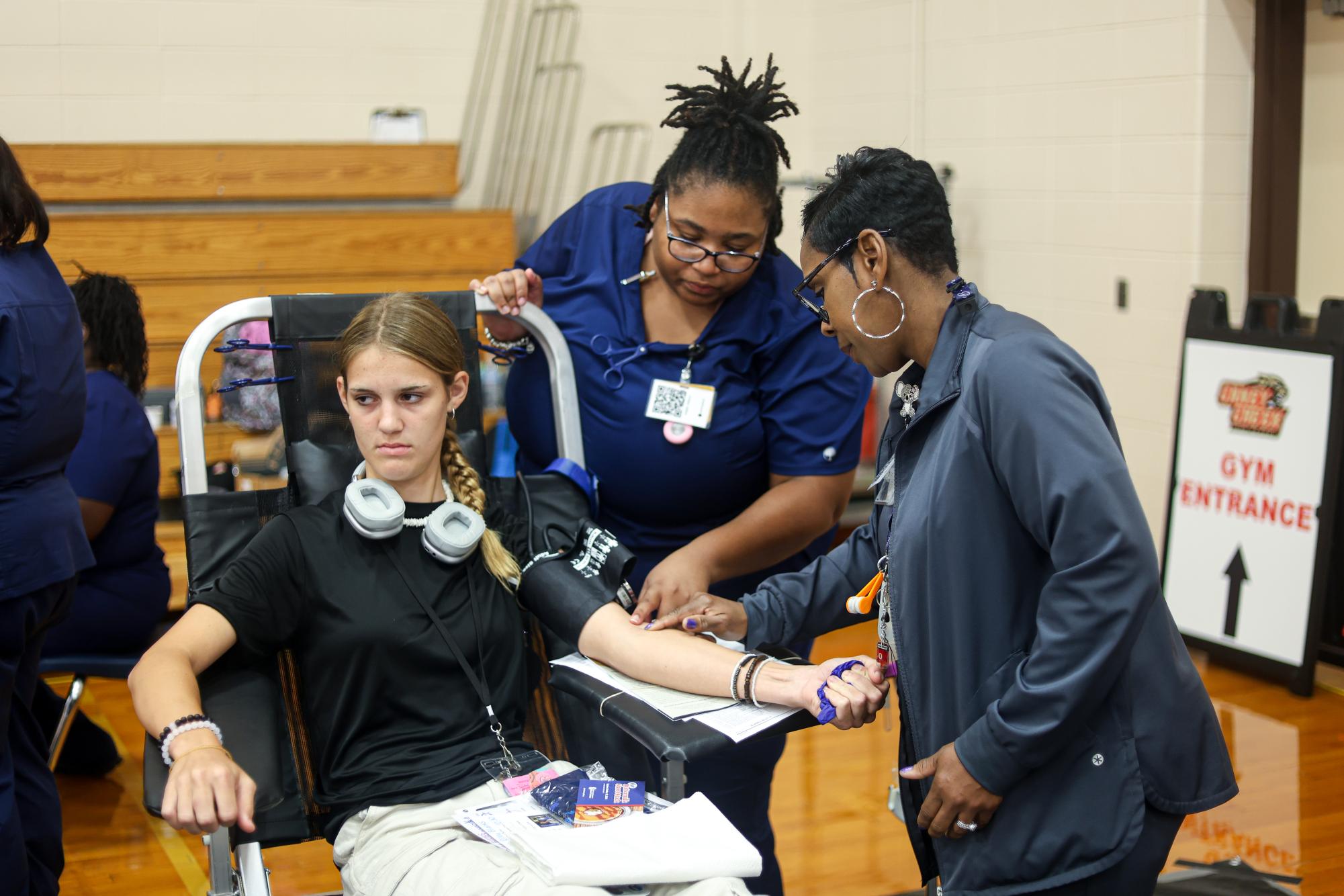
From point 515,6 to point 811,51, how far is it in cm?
134

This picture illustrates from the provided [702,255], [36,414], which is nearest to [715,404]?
[702,255]

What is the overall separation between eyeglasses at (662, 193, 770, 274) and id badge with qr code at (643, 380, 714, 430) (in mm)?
209

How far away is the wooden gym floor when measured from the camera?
272 cm

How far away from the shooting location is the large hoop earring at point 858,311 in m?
1.50

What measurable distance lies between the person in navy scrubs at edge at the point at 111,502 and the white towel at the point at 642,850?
183 cm

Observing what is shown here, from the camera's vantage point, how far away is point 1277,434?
3658mm

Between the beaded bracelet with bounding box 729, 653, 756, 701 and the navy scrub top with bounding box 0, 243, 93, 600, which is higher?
the navy scrub top with bounding box 0, 243, 93, 600

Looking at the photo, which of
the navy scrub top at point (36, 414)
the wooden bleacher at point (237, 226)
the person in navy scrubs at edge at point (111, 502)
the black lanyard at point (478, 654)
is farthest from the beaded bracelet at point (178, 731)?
the wooden bleacher at point (237, 226)

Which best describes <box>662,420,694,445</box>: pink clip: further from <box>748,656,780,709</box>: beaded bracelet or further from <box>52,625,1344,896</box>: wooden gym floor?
<box>52,625,1344,896</box>: wooden gym floor

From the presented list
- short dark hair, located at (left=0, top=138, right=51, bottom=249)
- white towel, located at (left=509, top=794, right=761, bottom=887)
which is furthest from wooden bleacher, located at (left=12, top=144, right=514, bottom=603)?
white towel, located at (left=509, top=794, right=761, bottom=887)

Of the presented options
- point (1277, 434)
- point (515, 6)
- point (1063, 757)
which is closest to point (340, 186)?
point (515, 6)

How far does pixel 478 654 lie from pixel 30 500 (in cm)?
88

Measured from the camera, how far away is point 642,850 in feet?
4.94

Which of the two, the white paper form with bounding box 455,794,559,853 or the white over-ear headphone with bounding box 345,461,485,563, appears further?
the white over-ear headphone with bounding box 345,461,485,563
